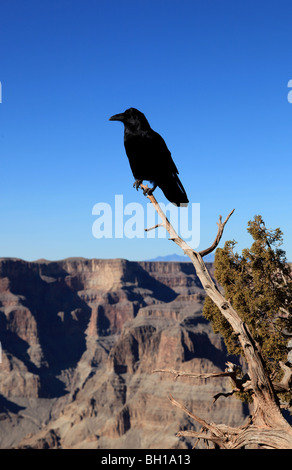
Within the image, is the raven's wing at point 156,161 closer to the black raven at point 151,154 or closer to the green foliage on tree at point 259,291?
the black raven at point 151,154

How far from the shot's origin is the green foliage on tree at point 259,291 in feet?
91.0

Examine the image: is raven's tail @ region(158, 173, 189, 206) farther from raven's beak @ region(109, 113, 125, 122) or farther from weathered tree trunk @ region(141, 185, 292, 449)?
raven's beak @ region(109, 113, 125, 122)

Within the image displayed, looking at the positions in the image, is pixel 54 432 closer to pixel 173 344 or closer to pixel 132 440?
pixel 132 440

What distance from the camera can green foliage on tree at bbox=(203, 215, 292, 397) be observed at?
27.7 meters

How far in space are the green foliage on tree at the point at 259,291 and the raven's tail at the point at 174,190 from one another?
53.0ft

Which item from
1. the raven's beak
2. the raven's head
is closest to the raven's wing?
the raven's head

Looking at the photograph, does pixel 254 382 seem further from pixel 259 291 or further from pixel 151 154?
pixel 259 291

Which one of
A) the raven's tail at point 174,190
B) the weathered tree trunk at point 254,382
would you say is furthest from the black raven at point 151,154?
the weathered tree trunk at point 254,382

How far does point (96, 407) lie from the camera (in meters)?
188

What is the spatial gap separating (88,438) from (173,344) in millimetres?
47392

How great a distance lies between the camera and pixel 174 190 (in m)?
13.3

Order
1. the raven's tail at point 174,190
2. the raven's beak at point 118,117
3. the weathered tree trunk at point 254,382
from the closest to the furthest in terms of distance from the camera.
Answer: the weathered tree trunk at point 254,382 → the raven's tail at point 174,190 → the raven's beak at point 118,117
